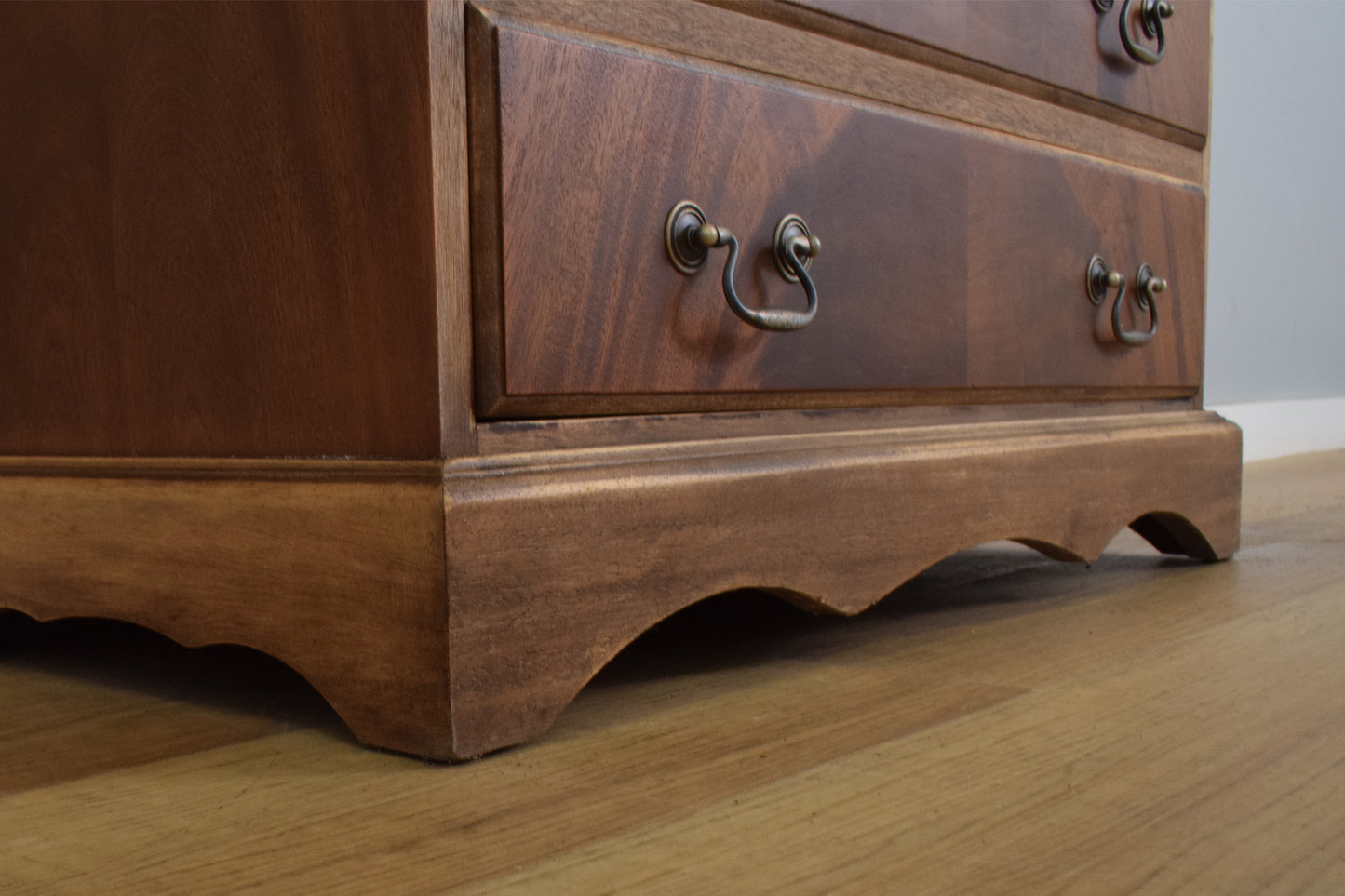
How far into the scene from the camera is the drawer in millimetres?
583

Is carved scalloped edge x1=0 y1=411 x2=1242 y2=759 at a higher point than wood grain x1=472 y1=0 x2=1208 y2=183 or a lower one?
lower

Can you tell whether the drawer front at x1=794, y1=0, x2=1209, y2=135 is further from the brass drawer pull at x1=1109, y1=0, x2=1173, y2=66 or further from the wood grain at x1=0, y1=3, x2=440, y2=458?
the wood grain at x1=0, y1=3, x2=440, y2=458

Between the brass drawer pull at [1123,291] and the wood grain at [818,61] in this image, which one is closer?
the wood grain at [818,61]

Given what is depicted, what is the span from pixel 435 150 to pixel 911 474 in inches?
15.8

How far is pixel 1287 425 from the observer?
2633 mm

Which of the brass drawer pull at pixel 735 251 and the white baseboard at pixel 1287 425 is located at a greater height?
the brass drawer pull at pixel 735 251

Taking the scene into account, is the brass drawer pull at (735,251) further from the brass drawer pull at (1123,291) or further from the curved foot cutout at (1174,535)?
the curved foot cutout at (1174,535)

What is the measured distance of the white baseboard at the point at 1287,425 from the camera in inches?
98.0

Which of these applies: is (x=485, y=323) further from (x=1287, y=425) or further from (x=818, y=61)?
(x=1287, y=425)

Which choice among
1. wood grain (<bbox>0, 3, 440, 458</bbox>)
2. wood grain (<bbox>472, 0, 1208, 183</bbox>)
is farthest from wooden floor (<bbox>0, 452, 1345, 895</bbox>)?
wood grain (<bbox>472, 0, 1208, 183</bbox>)

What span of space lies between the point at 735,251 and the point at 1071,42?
460 mm

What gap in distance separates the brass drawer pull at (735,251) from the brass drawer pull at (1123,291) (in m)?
0.37

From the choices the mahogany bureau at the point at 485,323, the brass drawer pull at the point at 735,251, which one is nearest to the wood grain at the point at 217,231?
the mahogany bureau at the point at 485,323

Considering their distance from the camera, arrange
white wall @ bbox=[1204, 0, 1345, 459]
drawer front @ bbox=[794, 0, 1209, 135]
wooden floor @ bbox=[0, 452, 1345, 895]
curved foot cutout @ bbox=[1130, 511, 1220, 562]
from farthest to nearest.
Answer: white wall @ bbox=[1204, 0, 1345, 459]
curved foot cutout @ bbox=[1130, 511, 1220, 562]
drawer front @ bbox=[794, 0, 1209, 135]
wooden floor @ bbox=[0, 452, 1345, 895]
